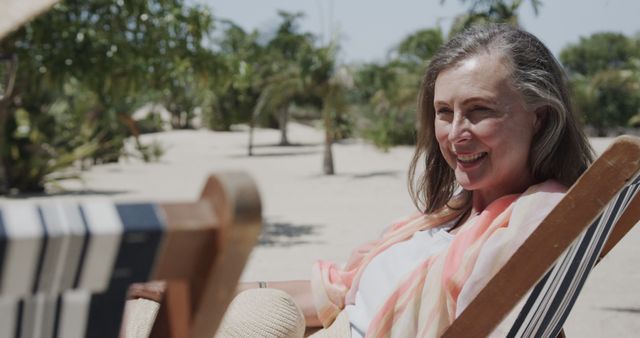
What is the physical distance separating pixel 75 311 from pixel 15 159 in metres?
15.3

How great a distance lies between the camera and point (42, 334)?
699 millimetres

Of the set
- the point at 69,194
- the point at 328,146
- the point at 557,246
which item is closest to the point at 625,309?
the point at 557,246

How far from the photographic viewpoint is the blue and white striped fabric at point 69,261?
0.62 m

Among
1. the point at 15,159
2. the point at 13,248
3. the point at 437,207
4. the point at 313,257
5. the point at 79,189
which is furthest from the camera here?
the point at 79,189

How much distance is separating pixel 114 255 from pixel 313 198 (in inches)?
537

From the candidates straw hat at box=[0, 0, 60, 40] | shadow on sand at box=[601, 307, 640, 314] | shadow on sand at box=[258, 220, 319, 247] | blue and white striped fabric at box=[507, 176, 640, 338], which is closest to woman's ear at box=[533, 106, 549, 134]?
blue and white striped fabric at box=[507, 176, 640, 338]

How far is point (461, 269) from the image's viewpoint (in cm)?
164

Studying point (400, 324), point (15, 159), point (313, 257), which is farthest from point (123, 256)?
point (15, 159)

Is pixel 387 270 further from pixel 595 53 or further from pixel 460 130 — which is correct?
pixel 595 53

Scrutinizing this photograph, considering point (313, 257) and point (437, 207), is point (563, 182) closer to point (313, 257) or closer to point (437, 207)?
point (437, 207)

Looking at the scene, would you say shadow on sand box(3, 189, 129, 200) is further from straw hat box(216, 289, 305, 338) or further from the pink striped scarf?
the pink striped scarf

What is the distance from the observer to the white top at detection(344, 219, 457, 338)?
6.61 feet

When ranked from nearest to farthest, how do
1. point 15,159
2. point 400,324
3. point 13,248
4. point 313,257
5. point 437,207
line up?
point 13,248 → point 400,324 → point 437,207 → point 313,257 → point 15,159

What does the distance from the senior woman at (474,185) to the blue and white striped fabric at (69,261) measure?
107 centimetres
